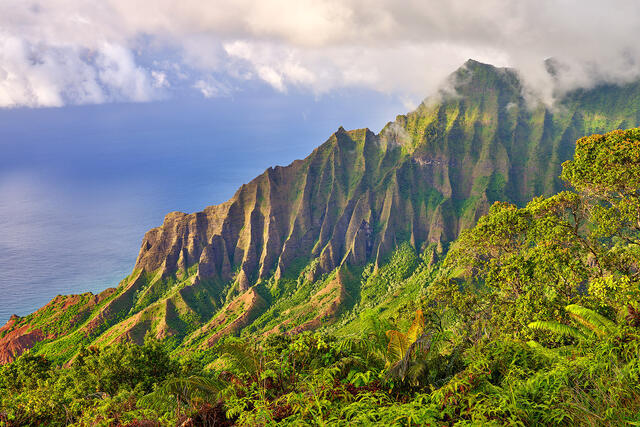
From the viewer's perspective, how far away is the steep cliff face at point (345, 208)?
375ft

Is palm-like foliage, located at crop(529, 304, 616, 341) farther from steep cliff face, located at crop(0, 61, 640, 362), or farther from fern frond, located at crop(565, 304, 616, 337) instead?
steep cliff face, located at crop(0, 61, 640, 362)

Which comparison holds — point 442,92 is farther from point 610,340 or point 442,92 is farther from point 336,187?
point 610,340

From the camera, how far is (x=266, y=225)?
146 metres

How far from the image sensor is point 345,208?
156875 mm

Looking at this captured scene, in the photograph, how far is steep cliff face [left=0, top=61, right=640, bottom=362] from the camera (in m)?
114

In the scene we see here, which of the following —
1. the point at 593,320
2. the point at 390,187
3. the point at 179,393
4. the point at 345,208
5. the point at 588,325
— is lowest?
the point at 588,325

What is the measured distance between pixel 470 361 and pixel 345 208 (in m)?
149

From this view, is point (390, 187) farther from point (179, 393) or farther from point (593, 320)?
point (179, 393)

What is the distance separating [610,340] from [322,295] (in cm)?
11296

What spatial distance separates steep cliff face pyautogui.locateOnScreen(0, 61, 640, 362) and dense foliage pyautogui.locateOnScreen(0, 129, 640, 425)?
87.5 metres

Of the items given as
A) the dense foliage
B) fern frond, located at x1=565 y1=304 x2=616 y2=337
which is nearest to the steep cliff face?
the dense foliage

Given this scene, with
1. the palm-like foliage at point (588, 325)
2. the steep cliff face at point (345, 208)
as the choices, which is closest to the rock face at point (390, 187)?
the steep cliff face at point (345, 208)

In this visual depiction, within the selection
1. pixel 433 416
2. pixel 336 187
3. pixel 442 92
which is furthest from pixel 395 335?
pixel 442 92

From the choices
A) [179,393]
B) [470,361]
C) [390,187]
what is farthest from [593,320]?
[390,187]
